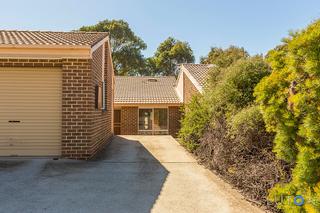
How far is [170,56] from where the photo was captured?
43688 mm

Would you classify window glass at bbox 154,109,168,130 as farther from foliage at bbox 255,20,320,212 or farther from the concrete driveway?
foliage at bbox 255,20,320,212

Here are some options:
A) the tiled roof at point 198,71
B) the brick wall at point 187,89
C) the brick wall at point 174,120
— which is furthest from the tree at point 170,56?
the tiled roof at point 198,71

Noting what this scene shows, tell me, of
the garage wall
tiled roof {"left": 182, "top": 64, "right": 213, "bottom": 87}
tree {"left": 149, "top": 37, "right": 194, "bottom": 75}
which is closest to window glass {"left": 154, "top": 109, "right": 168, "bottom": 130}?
Answer: tiled roof {"left": 182, "top": 64, "right": 213, "bottom": 87}

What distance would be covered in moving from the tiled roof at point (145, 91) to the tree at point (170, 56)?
16.8 meters

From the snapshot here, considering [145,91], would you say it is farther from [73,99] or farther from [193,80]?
[73,99]

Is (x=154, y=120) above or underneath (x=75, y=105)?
underneath

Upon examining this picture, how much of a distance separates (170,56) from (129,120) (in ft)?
79.3

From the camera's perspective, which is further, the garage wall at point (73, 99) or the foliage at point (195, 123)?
the foliage at point (195, 123)

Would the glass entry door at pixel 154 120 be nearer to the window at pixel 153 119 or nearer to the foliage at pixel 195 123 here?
the window at pixel 153 119

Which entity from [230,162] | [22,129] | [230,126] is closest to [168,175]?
[230,162]

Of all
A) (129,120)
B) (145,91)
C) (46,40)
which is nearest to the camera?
(46,40)

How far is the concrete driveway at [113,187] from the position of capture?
14.3 ft

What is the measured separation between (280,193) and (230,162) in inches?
84.9

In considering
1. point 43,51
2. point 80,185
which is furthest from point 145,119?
point 80,185
